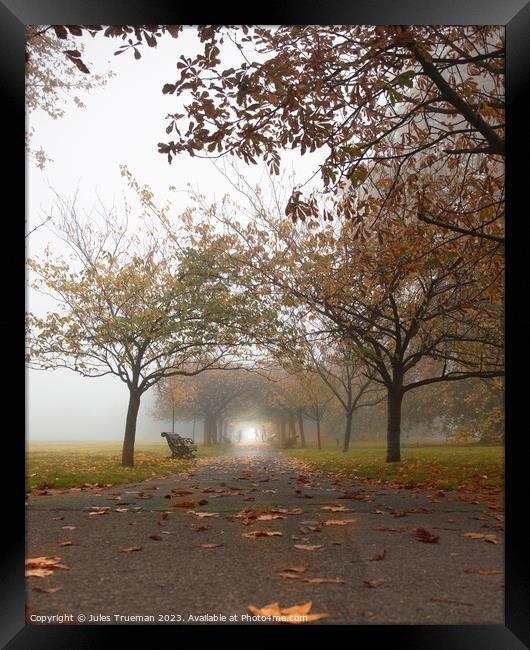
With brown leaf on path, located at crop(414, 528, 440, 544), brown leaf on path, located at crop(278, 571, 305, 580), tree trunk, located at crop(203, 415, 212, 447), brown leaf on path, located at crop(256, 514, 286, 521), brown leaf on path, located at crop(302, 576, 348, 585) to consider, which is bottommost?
brown leaf on path, located at crop(256, 514, 286, 521)

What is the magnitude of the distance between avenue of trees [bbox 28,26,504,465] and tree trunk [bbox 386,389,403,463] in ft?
0.07

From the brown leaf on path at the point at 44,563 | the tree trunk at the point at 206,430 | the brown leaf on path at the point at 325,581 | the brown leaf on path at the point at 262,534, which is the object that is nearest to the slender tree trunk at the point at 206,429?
the tree trunk at the point at 206,430

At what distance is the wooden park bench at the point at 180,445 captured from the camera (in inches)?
226

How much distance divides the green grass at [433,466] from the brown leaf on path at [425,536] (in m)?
1.66

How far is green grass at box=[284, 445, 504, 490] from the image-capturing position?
16.6ft

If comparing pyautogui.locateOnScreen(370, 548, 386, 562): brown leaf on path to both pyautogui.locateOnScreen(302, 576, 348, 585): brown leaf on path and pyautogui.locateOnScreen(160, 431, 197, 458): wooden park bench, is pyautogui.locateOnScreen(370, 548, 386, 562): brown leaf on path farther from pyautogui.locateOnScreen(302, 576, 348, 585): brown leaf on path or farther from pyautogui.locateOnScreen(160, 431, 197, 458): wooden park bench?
pyautogui.locateOnScreen(160, 431, 197, 458): wooden park bench

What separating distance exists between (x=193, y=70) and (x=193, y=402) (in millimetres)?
3798

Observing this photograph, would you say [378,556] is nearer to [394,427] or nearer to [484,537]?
[484,537]

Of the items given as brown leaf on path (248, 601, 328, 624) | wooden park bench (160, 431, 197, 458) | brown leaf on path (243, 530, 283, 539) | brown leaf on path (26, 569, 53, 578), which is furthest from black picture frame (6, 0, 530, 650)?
wooden park bench (160, 431, 197, 458)
